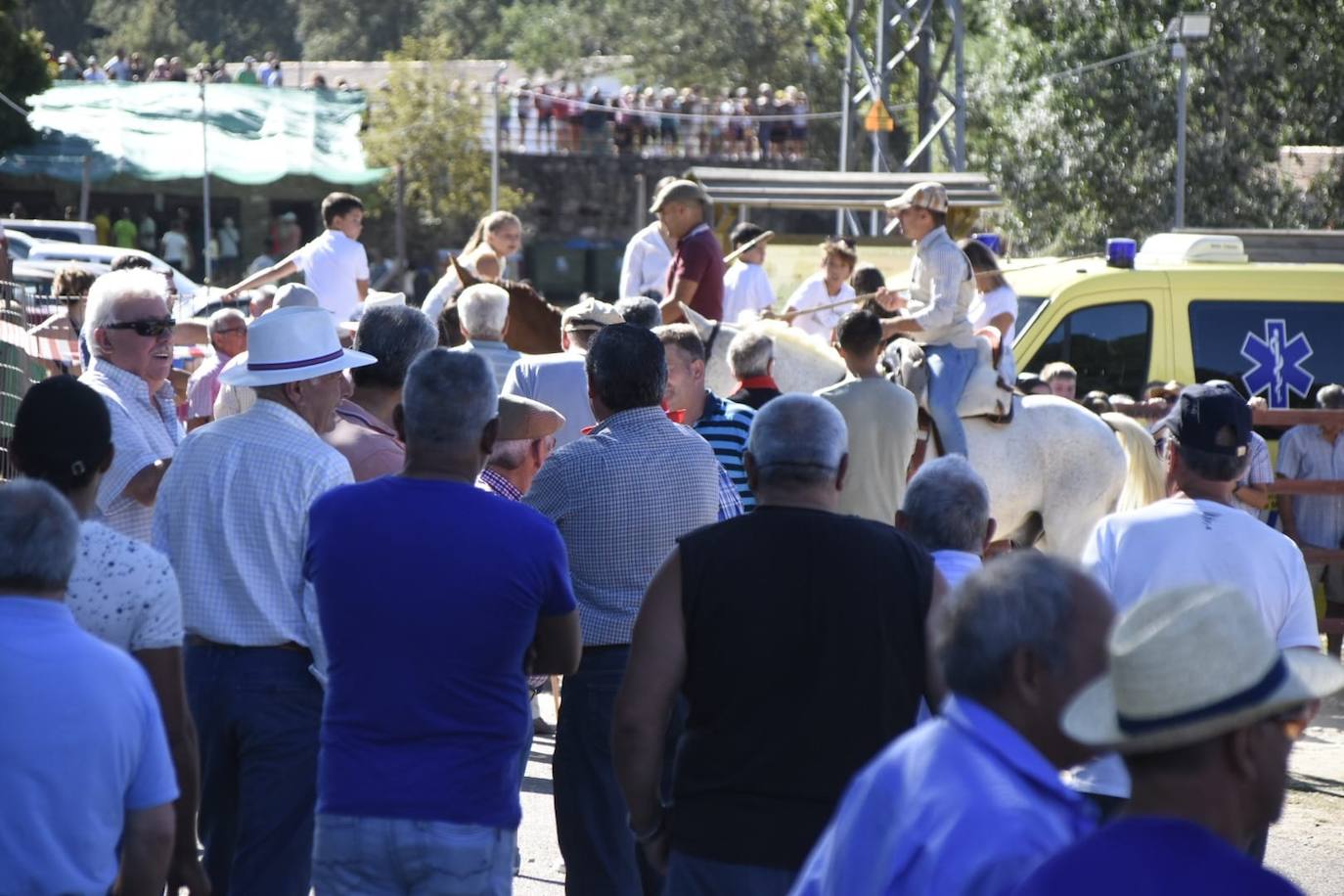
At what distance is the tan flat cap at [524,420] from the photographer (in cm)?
602

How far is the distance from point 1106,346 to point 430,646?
28.7 feet

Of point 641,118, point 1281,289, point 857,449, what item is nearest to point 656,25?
point 641,118

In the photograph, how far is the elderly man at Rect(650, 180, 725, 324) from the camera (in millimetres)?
10008

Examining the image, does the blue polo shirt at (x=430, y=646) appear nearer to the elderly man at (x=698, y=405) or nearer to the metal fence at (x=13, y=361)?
the elderly man at (x=698, y=405)

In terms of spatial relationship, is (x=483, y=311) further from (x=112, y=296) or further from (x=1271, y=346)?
(x=1271, y=346)

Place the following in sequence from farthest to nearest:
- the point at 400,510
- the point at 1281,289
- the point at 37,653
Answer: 1. the point at 1281,289
2. the point at 400,510
3. the point at 37,653

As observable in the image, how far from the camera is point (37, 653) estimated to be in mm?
3324

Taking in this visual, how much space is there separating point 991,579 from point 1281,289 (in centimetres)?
980

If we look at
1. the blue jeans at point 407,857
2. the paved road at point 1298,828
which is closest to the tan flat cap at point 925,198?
the paved road at point 1298,828

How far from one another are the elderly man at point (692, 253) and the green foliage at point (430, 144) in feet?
95.9

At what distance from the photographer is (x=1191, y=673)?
2248 millimetres

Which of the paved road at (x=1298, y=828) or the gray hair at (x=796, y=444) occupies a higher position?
the gray hair at (x=796, y=444)

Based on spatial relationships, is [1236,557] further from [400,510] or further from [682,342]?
[682,342]

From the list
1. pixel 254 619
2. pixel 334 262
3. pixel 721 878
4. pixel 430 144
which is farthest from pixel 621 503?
pixel 430 144
